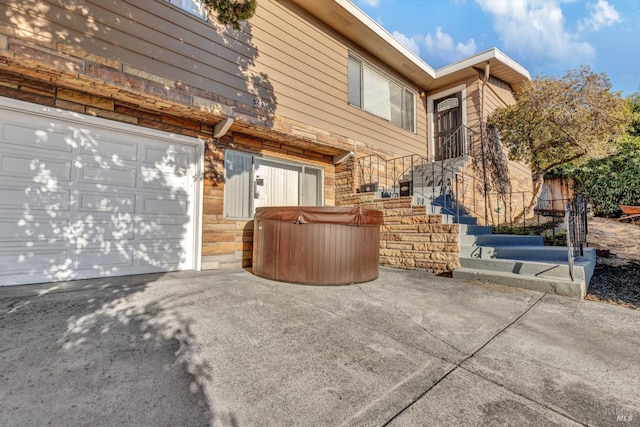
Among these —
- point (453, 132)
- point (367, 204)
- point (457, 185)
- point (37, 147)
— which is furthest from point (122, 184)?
point (453, 132)

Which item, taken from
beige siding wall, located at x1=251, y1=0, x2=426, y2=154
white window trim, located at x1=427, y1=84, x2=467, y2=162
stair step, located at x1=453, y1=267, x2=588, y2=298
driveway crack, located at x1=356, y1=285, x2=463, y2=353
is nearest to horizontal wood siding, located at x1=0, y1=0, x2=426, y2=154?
beige siding wall, located at x1=251, y1=0, x2=426, y2=154

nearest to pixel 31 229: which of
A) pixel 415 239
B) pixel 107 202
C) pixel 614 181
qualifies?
pixel 107 202

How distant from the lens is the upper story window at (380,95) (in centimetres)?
678

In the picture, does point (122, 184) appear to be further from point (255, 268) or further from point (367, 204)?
point (367, 204)

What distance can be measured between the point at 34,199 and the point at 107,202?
2.34ft

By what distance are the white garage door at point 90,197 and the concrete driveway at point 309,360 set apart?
0.62m

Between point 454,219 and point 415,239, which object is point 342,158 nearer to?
point 415,239

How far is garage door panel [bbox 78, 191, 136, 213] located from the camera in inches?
150

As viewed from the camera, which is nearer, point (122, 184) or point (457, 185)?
point (122, 184)

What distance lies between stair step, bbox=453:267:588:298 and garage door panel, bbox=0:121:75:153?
18.4 feet

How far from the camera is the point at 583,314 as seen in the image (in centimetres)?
280

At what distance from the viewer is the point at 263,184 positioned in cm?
550

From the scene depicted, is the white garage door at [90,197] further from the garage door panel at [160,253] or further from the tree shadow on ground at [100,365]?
the tree shadow on ground at [100,365]

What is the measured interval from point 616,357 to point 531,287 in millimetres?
1718
